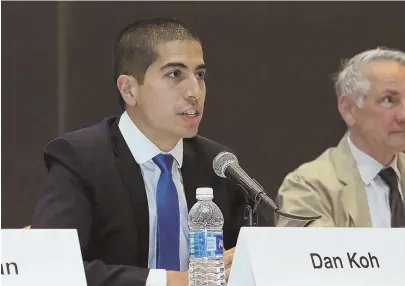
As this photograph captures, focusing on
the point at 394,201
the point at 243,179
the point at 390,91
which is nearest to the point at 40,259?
the point at 243,179

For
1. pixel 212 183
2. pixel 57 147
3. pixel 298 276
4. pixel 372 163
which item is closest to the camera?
pixel 298 276

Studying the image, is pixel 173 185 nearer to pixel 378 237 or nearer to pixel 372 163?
pixel 378 237

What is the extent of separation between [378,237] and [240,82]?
1.73 meters

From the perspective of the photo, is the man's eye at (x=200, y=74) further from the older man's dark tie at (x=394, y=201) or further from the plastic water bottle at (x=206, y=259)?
the older man's dark tie at (x=394, y=201)

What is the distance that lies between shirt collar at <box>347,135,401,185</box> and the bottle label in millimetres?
1009

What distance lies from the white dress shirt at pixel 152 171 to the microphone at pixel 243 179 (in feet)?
1.05

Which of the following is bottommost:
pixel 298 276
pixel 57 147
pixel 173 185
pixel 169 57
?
pixel 298 276

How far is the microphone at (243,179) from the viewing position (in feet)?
5.16

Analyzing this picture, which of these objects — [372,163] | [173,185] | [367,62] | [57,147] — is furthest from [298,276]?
[367,62]

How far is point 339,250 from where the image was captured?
1.46 metres

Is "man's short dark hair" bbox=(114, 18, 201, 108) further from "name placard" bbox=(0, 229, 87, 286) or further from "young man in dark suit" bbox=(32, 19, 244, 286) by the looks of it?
"name placard" bbox=(0, 229, 87, 286)

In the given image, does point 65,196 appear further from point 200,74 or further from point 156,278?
point 200,74

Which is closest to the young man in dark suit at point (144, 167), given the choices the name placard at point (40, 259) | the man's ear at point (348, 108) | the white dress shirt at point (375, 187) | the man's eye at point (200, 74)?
the man's eye at point (200, 74)

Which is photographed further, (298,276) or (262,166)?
(262,166)
